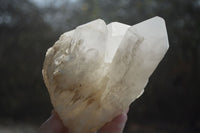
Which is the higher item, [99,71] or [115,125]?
[99,71]

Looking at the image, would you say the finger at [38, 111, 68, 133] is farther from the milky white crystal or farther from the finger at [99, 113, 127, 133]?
the finger at [99, 113, 127, 133]

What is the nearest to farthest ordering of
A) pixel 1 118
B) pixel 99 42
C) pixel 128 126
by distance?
pixel 99 42
pixel 128 126
pixel 1 118

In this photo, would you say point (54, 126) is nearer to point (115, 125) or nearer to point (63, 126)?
point (63, 126)

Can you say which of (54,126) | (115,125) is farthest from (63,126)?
(115,125)

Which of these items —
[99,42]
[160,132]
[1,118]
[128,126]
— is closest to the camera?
[99,42]

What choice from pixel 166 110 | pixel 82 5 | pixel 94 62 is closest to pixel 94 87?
pixel 94 62

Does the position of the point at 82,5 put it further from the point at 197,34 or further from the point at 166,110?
the point at 166,110

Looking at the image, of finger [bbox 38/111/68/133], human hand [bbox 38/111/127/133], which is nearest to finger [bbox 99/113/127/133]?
human hand [bbox 38/111/127/133]

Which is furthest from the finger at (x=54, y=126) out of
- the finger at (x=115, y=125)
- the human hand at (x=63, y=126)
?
the finger at (x=115, y=125)
